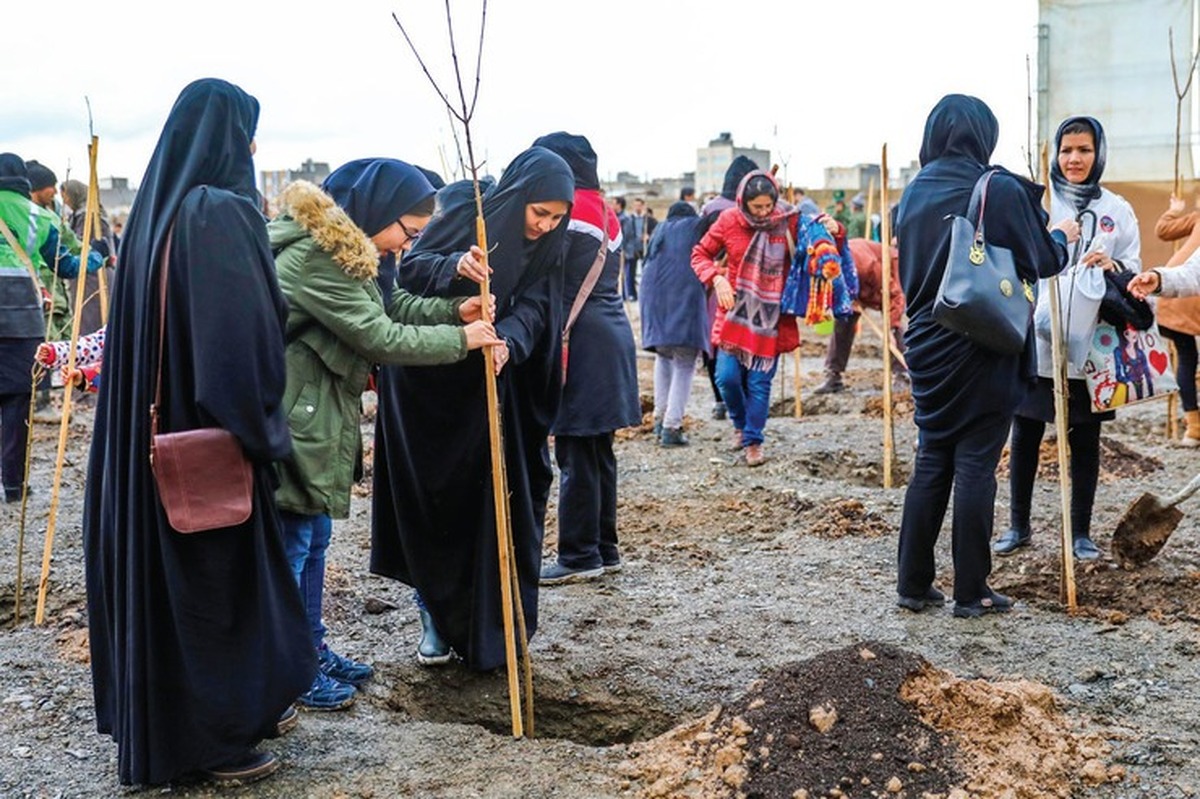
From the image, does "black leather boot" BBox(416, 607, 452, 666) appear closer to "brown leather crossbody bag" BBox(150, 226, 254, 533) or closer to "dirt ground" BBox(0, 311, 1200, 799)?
"dirt ground" BBox(0, 311, 1200, 799)

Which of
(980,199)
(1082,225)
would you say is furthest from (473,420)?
(1082,225)

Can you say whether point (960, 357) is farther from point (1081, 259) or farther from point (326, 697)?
point (326, 697)

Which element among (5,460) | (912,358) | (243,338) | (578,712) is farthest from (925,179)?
(5,460)

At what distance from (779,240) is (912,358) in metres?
3.05

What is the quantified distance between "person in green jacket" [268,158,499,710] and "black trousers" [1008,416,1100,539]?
2.84m

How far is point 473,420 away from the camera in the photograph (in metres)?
4.04

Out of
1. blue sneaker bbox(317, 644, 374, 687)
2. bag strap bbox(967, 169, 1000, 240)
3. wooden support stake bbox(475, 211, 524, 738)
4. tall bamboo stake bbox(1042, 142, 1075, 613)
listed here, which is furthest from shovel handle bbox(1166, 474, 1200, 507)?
blue sneaker bbox(317, 644, 374, 687)

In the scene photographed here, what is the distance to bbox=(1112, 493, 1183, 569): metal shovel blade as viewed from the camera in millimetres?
5059

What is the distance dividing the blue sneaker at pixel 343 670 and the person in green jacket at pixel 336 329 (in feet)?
0.84

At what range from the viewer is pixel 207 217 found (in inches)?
117

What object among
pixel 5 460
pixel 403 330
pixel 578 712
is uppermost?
pixel 403 330

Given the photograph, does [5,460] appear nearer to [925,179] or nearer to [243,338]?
[243,338]

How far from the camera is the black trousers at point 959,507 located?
14.8 ft

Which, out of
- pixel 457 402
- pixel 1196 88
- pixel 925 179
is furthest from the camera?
pixel 1196 88
